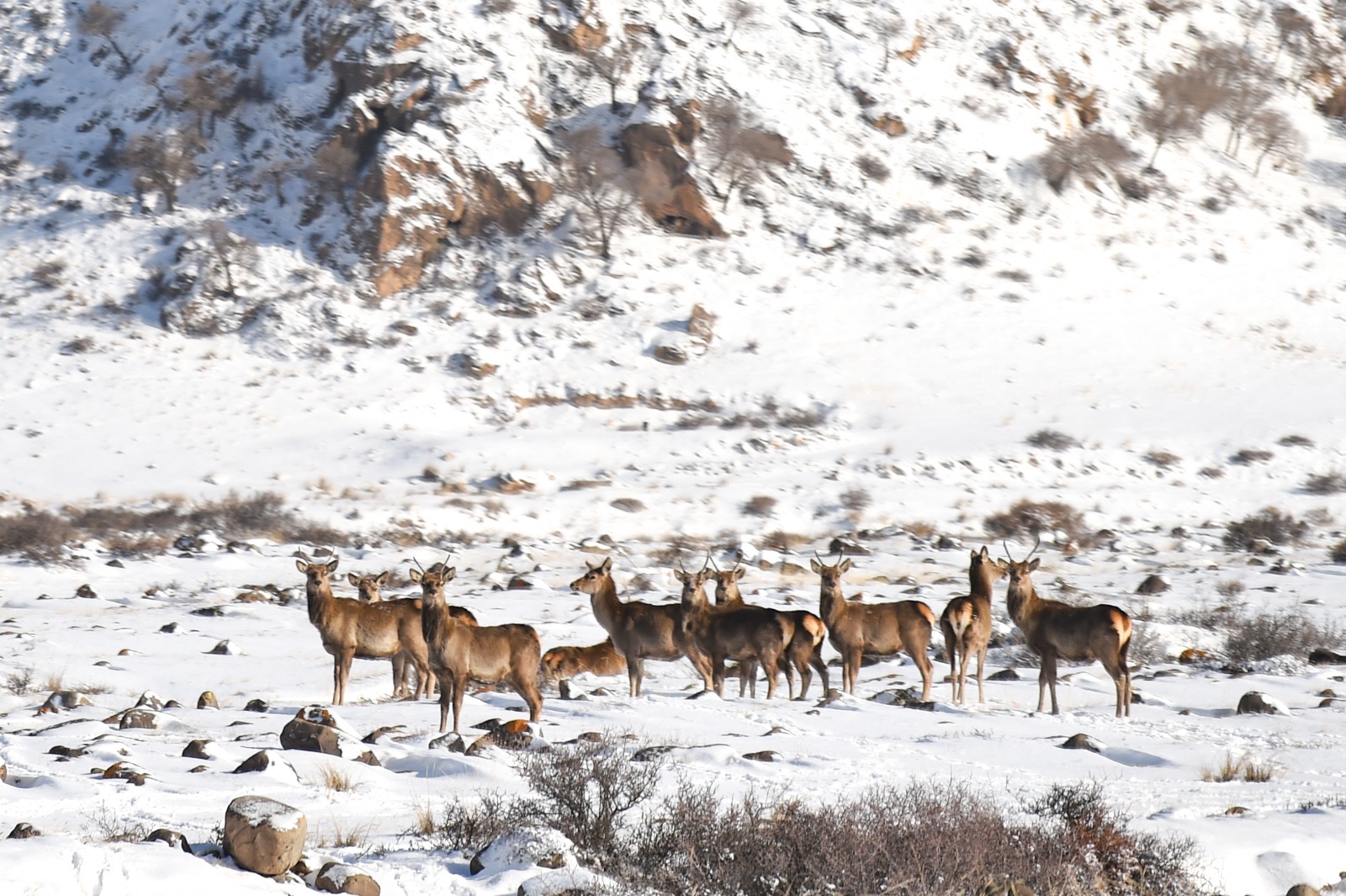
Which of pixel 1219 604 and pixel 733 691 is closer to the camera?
pixel 733 691

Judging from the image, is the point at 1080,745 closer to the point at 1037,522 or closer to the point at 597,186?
the point at 1037,522

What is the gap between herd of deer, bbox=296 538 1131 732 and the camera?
12.8m

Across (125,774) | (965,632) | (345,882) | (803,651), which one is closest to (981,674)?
(965,632)

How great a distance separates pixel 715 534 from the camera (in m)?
29.9

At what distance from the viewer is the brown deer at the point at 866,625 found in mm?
13883

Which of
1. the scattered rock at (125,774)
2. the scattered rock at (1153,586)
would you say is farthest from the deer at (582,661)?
the scattered rock at (1153,586)

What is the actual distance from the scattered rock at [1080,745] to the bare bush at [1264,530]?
20585mm

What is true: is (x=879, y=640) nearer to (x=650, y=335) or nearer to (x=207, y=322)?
(x=650, y=335)

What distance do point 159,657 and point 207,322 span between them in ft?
109

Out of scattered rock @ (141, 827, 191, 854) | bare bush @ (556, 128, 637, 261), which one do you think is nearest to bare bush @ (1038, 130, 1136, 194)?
bare bush @ (556, 128, 637, 261)

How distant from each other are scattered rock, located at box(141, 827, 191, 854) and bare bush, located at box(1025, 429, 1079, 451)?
34455 mm

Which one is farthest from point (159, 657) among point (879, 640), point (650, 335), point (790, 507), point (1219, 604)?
point (650, 335)

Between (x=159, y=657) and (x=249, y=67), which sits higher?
(x=249, y=67)

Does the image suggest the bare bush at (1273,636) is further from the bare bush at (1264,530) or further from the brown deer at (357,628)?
the bare bush at (1264,530)
